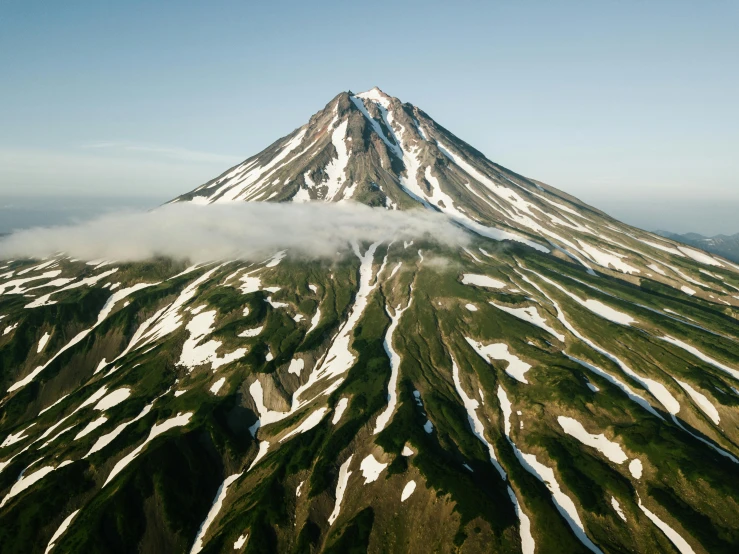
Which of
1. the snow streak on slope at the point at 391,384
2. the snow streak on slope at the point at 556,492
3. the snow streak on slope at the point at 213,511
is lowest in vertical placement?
the snow streak on slope at the point at 213,511

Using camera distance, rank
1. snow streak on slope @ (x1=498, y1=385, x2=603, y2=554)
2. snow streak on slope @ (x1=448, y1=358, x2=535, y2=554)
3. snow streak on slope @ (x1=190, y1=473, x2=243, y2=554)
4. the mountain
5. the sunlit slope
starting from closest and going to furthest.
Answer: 1. snow streak on slope @ (x1=448, y1=358, x2=535, y2=554)
2. snow streak on slope @ (x1=498, y1=385, x2=603, y2=554)
3. the mountain
4. the sunlit slope
5. snow streak on slope @ (x1=190, y1=473, x2=243, y2=554)

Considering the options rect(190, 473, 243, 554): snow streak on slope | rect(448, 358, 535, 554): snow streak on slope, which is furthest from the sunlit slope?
rect(448, 358, 535, 554): snow streak on slope

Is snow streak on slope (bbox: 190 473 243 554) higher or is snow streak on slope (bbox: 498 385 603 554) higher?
snow streak on slope (bbox: 498 385 603 554)

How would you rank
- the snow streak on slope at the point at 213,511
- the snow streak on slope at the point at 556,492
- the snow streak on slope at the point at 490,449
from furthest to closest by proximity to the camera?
the snow streak on slope at the point at 213,511 → the snow streak on slope at the point at 556,492 → the snow streak on slope at the point at 490,449

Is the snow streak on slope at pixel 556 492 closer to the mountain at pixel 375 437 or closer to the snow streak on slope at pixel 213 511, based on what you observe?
the mountain at pixel 375 437

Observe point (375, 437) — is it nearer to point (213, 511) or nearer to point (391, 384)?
point (391, 384)

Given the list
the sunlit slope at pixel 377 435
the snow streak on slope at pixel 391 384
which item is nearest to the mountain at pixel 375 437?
the sunlit slope at pixel 377 435

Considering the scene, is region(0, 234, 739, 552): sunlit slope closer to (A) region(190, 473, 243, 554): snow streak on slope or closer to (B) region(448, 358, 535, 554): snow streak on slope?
(A) region(190, 473, 243, 554): snow streak on slope

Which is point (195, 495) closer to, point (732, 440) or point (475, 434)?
point (475, 434)

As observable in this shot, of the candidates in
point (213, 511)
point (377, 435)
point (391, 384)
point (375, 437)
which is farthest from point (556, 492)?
point (213, 511)

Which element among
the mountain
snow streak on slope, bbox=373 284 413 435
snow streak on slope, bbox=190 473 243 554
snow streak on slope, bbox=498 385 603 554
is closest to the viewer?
snow streak on slope, bbox=498 385 603 554

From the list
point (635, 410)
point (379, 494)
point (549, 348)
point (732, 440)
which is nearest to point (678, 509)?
point (635, 410)
